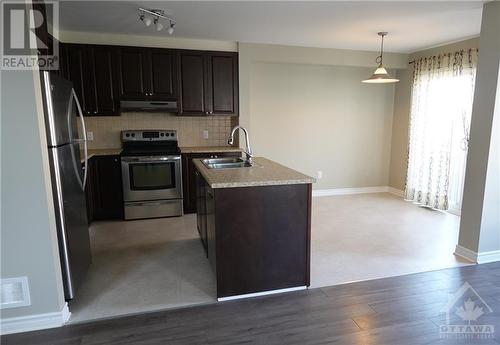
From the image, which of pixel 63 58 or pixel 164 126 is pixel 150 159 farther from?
pixel 63 58

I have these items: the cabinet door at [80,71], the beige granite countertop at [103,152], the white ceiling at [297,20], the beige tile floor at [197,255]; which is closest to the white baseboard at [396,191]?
the beige tile floor at [197,255]

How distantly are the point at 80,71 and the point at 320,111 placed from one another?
145 inches

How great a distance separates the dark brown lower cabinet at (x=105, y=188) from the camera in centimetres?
423

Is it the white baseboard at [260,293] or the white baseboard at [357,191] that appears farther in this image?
the white baseboard at [357,191]

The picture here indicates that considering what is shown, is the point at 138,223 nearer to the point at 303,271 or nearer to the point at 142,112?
the point at 142,112

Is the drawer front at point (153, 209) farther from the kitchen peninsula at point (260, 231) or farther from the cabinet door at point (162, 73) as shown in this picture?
the kitchen peninsula at point (260, 231)

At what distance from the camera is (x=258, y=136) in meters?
5.30

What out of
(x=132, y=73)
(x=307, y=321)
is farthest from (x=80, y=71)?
(x=307, y=321)

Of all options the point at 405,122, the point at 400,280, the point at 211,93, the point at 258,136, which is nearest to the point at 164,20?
the point at 211,93

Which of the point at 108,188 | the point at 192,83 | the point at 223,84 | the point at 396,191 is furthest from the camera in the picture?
the point at 396,191

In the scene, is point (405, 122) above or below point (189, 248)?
above

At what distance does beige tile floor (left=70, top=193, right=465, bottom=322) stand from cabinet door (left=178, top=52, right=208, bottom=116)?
1571 millimetres

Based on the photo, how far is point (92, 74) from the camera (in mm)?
4250

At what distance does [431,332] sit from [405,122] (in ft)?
13.9
